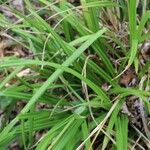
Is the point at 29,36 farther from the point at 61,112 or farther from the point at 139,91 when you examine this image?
the point at 139,91

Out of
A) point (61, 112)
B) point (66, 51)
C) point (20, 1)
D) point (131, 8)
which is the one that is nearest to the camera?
point (131, 8)

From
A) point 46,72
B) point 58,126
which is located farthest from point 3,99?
point 58,126

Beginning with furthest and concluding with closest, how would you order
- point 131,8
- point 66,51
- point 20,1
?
point 20,1 < point 66,51 < point 131,8

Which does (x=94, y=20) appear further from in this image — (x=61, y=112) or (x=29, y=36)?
(x=61, y=112)

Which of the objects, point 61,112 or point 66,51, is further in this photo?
point 61,112

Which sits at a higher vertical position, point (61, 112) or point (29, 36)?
point (29, 36)

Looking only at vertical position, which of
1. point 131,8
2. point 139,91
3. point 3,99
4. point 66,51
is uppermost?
point 131,8
